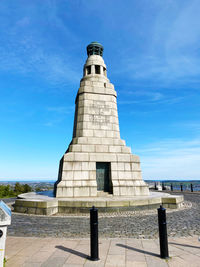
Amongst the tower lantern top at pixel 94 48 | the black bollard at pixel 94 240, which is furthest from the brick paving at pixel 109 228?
the tower lantern top at pixel 94 48

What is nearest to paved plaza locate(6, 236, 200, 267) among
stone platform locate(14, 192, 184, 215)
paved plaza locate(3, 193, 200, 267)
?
paved plaza locate(3, 193, 200, 267)

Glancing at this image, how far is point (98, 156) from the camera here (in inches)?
534

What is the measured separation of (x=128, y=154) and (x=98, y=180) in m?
3.19

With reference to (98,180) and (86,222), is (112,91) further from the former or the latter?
(86,222)

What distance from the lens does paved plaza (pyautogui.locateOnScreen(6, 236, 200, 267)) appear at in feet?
12.9

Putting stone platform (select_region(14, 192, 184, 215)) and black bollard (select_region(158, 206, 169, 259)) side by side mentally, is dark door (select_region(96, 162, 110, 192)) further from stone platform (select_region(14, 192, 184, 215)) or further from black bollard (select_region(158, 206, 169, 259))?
black bollard (select_region(158, 206, 169, 259))

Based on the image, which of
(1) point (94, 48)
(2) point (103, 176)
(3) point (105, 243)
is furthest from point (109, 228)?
(1) point (94, 48)

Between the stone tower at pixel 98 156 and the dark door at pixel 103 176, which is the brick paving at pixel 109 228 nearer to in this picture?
the stone tower at pixel 98 156

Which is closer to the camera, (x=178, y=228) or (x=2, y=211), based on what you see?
(x=2, y=211)

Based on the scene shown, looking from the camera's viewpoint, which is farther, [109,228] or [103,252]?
[109,228]

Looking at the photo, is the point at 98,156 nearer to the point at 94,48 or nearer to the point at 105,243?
the point at 105,243

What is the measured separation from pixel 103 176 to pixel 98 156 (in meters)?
1.61

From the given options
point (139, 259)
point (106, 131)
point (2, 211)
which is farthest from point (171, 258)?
point (106, 131)

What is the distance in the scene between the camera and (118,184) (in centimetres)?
1308
